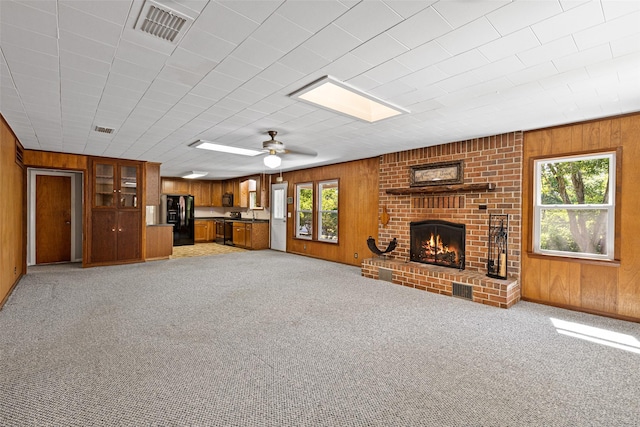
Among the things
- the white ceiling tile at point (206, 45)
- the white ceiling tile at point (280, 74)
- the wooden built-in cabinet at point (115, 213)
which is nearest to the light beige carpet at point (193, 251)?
the wooden built-in cabinet at point (115, 213)

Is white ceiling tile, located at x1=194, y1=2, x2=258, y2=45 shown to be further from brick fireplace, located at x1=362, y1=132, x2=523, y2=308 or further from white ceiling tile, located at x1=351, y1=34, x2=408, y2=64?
brick fireplace, located at x1=362, y1=132, x2=523, y2=308

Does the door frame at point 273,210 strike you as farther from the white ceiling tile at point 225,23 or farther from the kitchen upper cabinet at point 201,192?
the white ceiling tile at point 225,23

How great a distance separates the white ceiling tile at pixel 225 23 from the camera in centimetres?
167

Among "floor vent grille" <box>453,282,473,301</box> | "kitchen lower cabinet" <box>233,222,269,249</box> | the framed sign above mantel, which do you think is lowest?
"floor vent grille" <box>453,282,473,301</box>

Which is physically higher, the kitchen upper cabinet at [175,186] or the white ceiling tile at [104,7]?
the white ceiling tile at [104,7]

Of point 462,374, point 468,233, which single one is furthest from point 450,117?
point 462,374

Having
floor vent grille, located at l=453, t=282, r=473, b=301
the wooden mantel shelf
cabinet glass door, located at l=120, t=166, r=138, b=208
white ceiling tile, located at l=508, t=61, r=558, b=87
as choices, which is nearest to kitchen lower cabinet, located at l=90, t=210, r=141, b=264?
cabinet glass door, located at l=120, t=166, r=138, b=208

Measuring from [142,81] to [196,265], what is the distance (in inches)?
181

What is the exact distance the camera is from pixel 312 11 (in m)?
1.67

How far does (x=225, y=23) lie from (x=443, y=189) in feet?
12.8

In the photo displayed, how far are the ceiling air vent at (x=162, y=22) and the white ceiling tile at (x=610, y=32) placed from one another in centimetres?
243

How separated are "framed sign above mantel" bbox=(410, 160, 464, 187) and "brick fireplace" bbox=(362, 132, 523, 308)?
61 millimetres

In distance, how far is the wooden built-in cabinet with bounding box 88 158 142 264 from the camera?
6.17m

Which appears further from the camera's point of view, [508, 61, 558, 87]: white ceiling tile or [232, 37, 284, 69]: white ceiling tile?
[508, 61, 558, 87]: white ceiling tile
